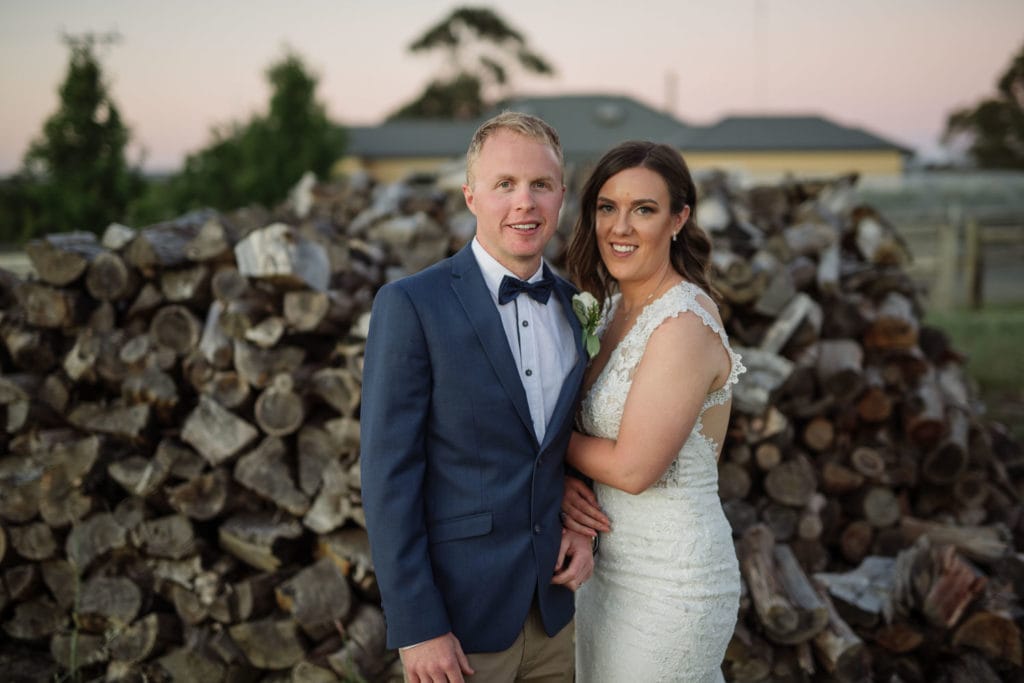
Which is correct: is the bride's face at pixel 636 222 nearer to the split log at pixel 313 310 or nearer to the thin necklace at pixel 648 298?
the thin necklace at pixel 648 298

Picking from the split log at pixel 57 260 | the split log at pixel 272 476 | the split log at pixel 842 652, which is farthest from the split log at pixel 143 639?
the split log at pixel 842 652

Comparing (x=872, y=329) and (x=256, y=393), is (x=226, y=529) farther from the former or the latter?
(x=872, y=329)

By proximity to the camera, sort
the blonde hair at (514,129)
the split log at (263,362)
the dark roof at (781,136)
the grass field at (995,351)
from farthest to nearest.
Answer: the dark roof at (781,136), the grass field at (995,351), the split log at (263,362), the blonde hair at (514,129)

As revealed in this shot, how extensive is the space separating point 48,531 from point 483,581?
2494mm

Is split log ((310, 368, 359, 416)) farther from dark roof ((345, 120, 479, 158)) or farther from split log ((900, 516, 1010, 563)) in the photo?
dark roof ((345, 120, 479, 158))

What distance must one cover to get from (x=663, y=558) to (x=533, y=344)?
2.41ft

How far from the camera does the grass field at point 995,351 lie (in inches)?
251

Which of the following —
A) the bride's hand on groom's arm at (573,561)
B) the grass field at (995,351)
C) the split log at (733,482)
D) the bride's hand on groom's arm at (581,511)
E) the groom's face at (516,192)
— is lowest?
the grass field at (995,351)

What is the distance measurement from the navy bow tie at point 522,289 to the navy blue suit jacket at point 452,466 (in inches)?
1.6

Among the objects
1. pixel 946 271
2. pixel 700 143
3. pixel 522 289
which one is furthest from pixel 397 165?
pixel 522 289

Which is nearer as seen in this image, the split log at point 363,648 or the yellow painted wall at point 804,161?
the split log at point 363,648

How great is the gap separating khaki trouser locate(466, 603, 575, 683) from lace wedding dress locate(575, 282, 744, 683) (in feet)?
0.57

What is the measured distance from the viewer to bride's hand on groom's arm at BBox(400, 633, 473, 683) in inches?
66.3

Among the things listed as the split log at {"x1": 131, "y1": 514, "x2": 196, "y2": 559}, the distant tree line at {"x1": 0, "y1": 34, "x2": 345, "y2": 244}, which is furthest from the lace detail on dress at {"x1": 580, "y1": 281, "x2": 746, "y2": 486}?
the distant tree line at {"x1": 0, "y1": 34, "x2": 345, "y2": 244}
